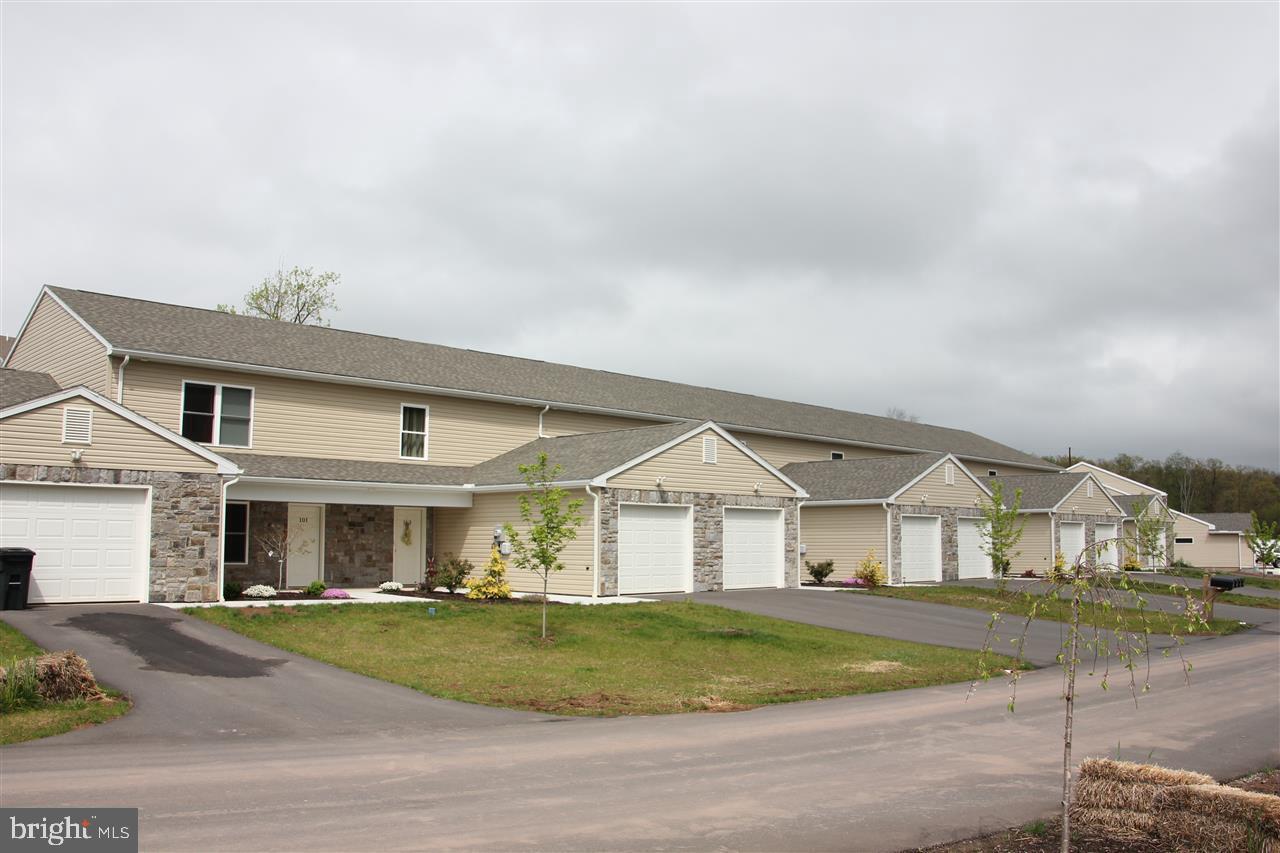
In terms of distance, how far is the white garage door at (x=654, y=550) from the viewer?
24016mm

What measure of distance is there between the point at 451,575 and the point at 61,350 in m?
10.9

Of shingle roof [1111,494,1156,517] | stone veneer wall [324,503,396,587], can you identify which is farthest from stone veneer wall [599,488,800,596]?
shingle roof [1111,494,1156,517]

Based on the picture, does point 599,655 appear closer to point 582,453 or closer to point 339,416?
point 582,453

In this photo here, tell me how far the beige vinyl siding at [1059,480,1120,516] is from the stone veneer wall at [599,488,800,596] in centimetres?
1645

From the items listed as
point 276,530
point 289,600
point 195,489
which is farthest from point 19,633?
point 276,530

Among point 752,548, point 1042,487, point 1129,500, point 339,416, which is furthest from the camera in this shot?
point 1129,500

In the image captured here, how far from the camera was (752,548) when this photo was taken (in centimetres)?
2725

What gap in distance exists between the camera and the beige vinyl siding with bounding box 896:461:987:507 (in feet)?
107

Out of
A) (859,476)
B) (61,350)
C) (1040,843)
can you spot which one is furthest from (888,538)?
(1040,843)

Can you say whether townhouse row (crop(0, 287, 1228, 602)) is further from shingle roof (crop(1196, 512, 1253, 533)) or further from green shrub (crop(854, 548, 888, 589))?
shingle roof (crop(1196, 512, 1253, 533))

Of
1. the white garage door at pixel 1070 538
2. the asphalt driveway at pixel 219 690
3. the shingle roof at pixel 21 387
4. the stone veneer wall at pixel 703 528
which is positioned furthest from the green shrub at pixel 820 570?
the shingle roof at pixel 21 387

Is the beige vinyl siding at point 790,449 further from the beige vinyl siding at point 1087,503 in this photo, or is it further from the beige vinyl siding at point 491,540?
the beige vinyl siding at point 491,540

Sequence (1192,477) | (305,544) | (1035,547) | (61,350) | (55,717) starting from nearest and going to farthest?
(55,717), (61,350), (305,544), (1035,547), (1192,477)

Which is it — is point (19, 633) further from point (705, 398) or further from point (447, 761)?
point (705, 398)
